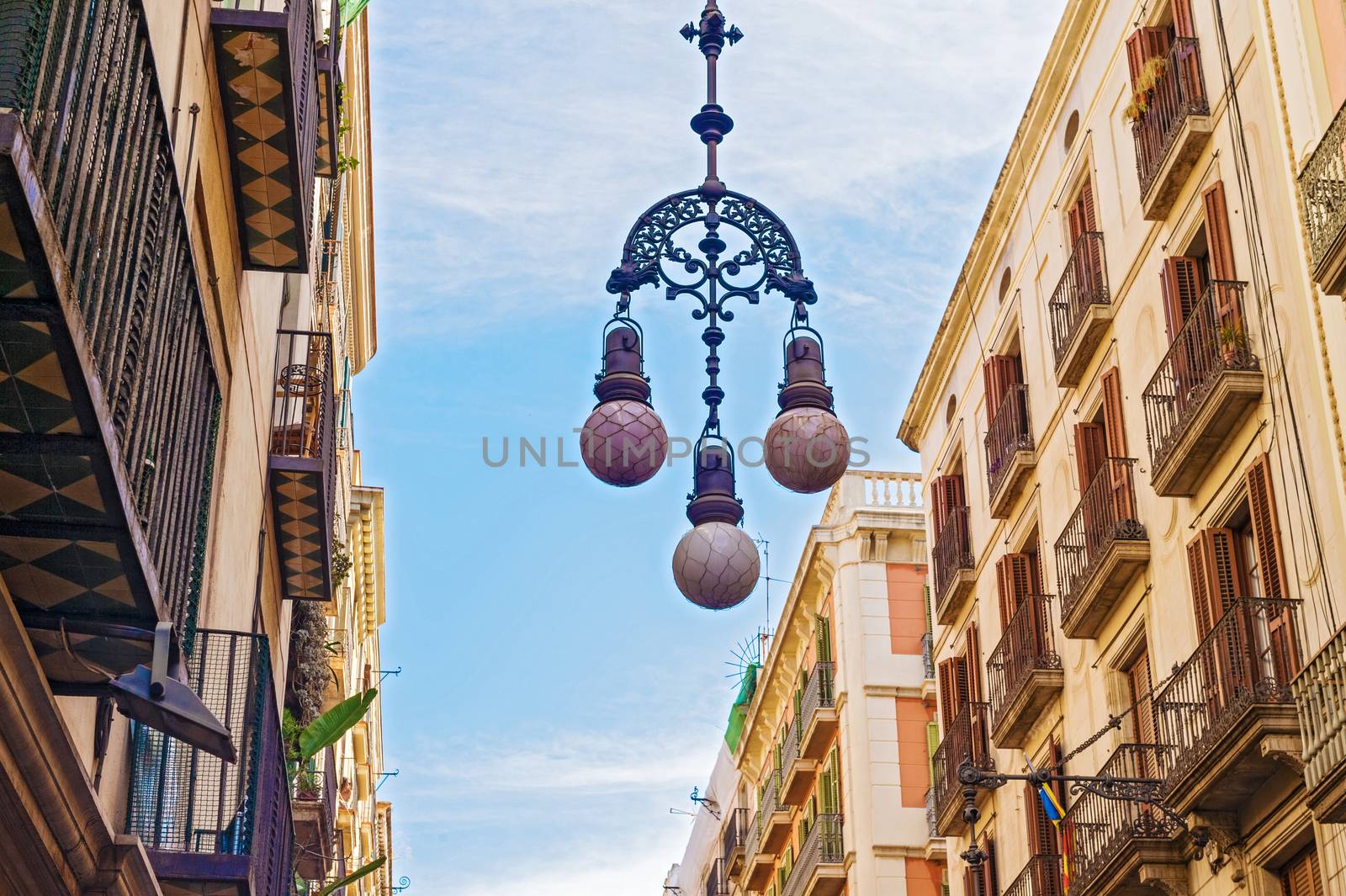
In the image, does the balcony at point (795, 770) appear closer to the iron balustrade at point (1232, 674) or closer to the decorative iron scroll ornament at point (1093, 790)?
the decorative iron scroll ornament at point (1093, 790)

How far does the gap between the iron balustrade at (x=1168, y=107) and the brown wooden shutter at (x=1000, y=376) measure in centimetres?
517

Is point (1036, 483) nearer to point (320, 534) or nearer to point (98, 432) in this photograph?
point (320, 534)

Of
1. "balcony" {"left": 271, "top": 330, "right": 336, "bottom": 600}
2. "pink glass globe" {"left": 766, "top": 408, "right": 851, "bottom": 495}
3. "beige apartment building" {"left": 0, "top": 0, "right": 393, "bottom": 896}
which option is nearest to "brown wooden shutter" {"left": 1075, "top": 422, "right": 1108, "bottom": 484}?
"balcony" {"left": 271, "top": 330, "right": 336, "bottom": 600}

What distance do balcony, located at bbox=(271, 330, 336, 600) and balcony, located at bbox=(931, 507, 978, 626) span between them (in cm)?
1029

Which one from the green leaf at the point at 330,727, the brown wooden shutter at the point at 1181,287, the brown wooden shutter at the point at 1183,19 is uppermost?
the brown wooden shutter at the point at 1183,19

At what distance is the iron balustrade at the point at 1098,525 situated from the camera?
18.6m

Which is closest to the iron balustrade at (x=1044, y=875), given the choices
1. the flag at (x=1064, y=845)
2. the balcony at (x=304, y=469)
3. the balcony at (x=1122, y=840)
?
the flag at (x=1064, y=845)

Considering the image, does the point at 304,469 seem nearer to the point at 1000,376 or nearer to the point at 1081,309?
the point at 1081,309

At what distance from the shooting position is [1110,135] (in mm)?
20031

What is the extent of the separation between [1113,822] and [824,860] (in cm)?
1546

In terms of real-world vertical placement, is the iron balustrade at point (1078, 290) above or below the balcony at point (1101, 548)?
above

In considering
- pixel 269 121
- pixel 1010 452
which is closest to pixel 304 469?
pixel 269 121

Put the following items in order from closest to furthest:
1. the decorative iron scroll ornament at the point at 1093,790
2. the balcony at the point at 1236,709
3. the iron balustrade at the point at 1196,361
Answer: the decorative iron scroll ornament at the point at 1093,790 → the balcony at the point at 1236,709 → the iron balustrade at the point at 1196,361

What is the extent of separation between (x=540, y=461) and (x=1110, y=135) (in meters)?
11.2
